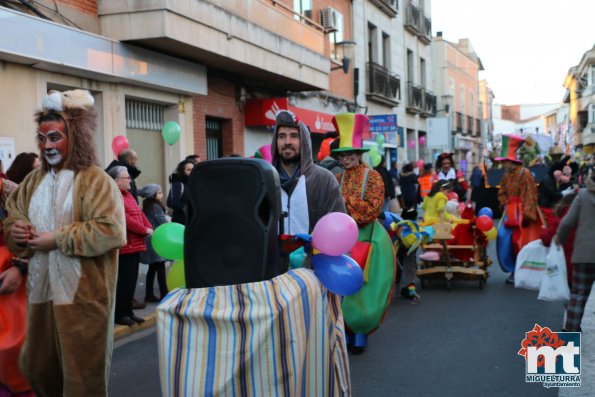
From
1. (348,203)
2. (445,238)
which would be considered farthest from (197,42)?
(348,203)

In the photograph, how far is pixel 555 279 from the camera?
19.4 ft

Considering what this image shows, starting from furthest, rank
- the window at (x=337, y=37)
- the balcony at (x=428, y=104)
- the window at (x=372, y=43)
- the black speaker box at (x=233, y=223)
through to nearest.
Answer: the balcony at (x=428, y=104), the window at (x=372, y=43), the window at (x=337, y=37), the black speaker box at (x=233, y=223)

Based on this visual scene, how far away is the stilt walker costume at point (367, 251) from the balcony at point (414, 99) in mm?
24648

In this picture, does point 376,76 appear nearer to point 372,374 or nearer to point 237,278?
point 372,374

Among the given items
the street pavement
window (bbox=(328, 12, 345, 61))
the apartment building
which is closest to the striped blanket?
the street pavement

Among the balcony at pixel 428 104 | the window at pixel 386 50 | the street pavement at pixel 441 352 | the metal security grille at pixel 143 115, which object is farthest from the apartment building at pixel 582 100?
the street pavement at pixel 441 352

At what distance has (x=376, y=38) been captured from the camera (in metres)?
25.7

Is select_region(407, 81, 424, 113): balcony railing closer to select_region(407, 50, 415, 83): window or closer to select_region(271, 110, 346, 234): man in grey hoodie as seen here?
select_region(407, 50, 415, 83): window

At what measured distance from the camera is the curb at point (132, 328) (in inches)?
270

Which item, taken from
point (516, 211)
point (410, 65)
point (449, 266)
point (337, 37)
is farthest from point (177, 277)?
point (410, 65)

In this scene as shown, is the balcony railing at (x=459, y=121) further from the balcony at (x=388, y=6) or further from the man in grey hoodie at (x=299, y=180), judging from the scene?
the man in grey hoodie at (x=299, y=180)

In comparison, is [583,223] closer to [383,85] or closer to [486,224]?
[486,224]

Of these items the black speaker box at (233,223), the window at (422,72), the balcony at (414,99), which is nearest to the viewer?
the black speaker box at (233,223)

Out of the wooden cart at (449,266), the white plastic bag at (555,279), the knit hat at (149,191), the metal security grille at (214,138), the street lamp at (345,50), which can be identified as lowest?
the wooden cart at (449,266)
